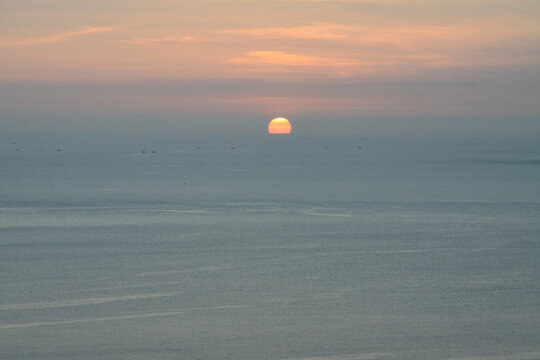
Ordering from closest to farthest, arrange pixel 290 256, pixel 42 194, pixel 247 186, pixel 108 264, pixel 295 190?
1. pixel 108 264
2. pixel 290 256
3. pixel 42 194
4. pixel 295 190
5. pixel 247 186

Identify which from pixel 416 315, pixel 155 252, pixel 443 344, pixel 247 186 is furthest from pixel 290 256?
pixel 247 186

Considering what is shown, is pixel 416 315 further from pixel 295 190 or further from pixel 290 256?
pixel 295 190

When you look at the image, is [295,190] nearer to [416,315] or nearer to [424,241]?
[424,241]

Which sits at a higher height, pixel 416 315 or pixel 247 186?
pixel 247 186

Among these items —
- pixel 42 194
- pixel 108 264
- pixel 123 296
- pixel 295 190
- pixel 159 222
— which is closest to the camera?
pixel 123 296

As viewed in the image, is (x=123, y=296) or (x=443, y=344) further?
(x=123, y=296)

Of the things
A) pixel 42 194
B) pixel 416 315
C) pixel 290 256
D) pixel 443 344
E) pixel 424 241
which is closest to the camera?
pixel 443 344

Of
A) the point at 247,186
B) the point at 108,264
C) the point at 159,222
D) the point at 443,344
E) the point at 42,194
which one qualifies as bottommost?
the point at 443,344

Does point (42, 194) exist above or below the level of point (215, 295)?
above

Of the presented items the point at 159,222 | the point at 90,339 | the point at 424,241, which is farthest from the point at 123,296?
the point at 159,222
